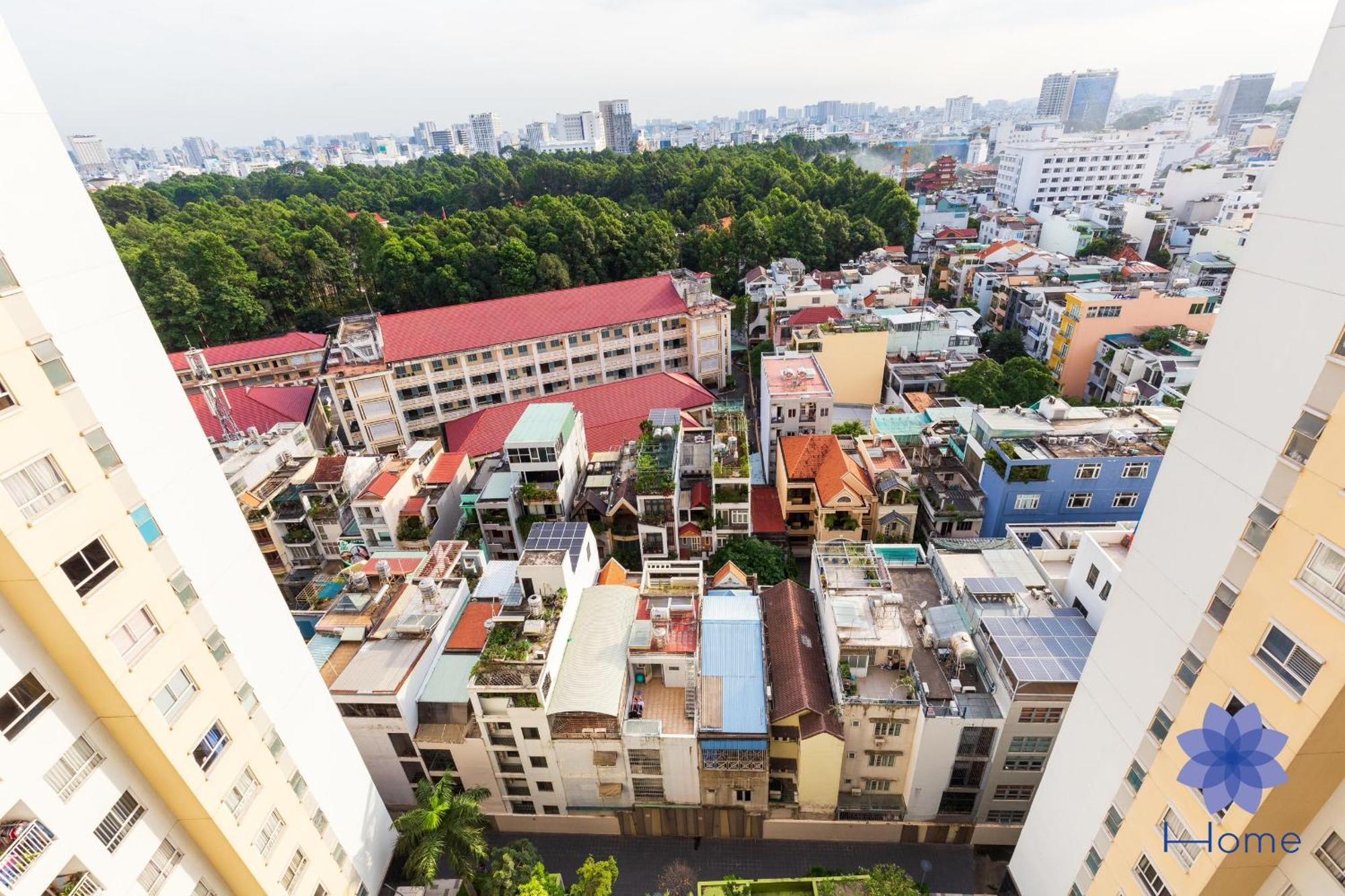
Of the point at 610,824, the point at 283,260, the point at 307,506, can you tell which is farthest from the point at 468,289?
the point at 610,824

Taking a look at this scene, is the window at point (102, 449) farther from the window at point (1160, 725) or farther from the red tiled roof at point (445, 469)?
the red tiled roof at point (445, 469)

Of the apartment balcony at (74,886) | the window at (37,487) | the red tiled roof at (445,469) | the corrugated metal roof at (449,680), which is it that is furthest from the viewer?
the red tiled roof at (445,469)

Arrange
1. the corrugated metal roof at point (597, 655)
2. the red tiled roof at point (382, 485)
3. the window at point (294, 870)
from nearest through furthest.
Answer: the window at point (294, 870)
the corrugated metal roof at point (597, 655)
the red tiled roof at point (382, 485)

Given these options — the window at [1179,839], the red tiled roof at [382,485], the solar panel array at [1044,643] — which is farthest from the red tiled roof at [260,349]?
the window at [1179,839]

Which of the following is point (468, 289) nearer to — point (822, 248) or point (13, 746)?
point (822, 248)

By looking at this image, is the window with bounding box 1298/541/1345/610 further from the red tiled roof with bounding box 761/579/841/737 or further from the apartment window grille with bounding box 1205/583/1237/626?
the red tiled roof with bounding box 761/579/841/737

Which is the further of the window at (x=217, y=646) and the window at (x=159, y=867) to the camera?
the window at (x=217, y=646)
